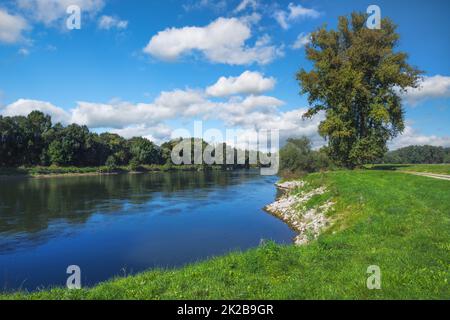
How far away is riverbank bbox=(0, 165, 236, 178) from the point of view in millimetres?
77312

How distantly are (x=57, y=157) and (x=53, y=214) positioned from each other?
7040 centimetres

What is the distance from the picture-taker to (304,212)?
981 inches

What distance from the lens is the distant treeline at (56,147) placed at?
3332 inches

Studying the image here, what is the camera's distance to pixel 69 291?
26.5 feet

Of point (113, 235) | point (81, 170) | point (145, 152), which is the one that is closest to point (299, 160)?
point (113, 235)

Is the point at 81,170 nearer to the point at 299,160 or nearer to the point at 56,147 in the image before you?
the point at 56,147

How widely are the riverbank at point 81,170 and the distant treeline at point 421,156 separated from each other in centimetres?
10350

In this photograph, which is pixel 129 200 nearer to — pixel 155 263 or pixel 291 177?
pixel 155 263

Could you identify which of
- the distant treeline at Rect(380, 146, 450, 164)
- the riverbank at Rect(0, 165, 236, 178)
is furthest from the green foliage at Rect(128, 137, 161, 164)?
the distant treeline at Rect(380, 146, 450, 164)

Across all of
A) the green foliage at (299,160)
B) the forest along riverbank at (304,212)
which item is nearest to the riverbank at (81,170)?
the green foliage at (299,160)

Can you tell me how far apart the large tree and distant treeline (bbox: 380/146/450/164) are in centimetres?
13769

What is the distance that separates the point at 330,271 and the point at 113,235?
16338mm

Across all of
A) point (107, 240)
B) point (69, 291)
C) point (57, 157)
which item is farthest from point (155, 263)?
point (57, 157)

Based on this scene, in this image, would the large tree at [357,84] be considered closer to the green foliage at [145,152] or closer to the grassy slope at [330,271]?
the grassy slope at [330,271]
